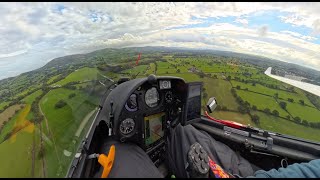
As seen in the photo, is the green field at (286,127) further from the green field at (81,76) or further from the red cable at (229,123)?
the green field at (81,76)

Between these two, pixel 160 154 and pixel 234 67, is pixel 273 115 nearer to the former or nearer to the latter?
pixel 234 67

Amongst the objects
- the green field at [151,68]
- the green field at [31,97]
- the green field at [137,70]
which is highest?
the green field at [31,97]

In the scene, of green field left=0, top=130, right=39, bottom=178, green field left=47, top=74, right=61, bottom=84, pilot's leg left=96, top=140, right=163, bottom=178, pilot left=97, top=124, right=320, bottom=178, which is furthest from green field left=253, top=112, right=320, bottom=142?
green field left=0, top=130, right=39, bottom=178

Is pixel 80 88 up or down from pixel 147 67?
up

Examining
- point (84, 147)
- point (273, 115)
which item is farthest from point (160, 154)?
point (273, 115)

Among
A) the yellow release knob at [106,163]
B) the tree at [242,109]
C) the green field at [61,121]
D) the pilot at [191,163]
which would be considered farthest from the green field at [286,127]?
the green field at [61,121]

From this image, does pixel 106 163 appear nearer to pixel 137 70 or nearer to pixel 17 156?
pixel 17 156

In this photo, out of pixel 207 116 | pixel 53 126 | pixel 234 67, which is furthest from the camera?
pixel 234 67
